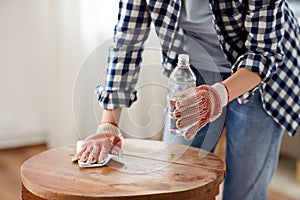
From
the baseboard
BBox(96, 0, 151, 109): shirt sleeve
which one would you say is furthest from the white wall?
BBox(96, 0, 151, 109): shirt sleeve

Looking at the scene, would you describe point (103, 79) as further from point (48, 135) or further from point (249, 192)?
point (48, 135)

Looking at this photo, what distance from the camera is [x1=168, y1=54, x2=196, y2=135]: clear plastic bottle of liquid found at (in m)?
1.18

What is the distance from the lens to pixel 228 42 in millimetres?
1298

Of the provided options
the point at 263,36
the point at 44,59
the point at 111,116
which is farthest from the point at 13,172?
the point at 263,36

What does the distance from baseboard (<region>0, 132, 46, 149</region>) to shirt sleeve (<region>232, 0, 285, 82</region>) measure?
5.65 feet

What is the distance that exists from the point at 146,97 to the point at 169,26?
159mm

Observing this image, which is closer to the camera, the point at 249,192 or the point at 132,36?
the point at 132,36

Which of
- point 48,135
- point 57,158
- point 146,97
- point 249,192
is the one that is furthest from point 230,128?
point 48,135

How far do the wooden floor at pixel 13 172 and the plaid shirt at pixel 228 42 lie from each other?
0.99 metres

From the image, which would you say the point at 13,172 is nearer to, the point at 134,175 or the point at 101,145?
the point at 101,145

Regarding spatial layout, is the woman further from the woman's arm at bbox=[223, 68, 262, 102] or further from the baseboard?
the baseboard

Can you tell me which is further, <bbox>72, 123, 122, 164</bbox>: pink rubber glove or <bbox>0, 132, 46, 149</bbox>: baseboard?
<bbox>0, 132, 46, 149</bbox>: baseboard

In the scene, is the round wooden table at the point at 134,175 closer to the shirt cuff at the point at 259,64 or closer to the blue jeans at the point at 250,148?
the blue jeans at the point at 250,148

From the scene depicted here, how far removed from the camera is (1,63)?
2.63 meters
